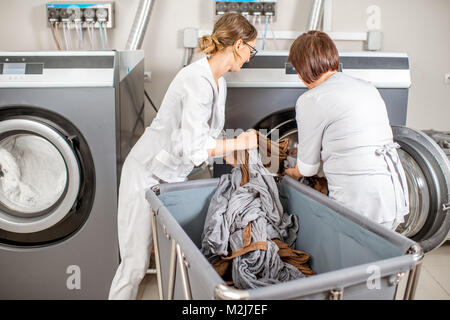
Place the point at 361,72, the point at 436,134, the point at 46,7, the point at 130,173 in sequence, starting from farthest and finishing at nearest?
the point at 46,7 < the point at 436,134 < the point at 361,72 < the point at 130,173

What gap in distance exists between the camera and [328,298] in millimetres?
871

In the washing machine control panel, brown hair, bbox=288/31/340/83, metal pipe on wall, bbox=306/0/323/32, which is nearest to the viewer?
brown hair, bbox=288/31/340/83

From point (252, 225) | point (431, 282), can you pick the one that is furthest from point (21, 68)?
point (431, 282)

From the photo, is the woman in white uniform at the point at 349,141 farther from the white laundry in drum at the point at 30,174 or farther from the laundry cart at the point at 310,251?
the white laundry in drum at the point at 30,174

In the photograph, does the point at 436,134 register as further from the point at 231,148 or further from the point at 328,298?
the point at 328,298

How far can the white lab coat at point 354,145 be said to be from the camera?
1.34m

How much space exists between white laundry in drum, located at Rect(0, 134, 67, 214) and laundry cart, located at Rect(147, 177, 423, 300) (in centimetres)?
66

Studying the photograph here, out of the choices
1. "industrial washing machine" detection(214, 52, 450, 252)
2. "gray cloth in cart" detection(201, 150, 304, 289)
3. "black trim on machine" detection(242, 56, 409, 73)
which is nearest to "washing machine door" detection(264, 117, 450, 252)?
"industrial washing machine" detection(214, 52, 450, 252)

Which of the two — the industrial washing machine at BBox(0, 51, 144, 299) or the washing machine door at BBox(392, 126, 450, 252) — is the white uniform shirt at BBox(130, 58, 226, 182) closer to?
the industrial washing machine at BBox(0, 51, 144, 299)

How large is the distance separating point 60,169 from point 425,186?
5.42ft

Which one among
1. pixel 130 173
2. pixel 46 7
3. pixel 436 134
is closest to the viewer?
pixel 130 173

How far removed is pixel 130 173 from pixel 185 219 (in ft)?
1.02

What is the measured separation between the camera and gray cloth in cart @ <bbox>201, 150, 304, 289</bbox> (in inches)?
50.8
